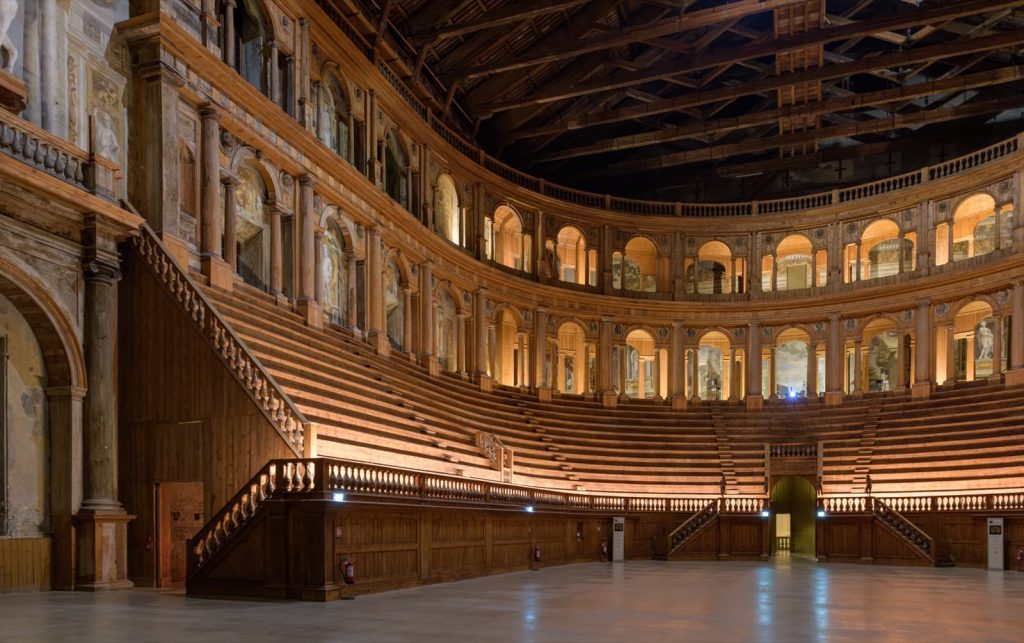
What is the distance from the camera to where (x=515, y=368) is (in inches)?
1588

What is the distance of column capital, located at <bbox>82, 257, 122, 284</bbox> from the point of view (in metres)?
15.8

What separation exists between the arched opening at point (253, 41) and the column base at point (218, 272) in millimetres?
5771

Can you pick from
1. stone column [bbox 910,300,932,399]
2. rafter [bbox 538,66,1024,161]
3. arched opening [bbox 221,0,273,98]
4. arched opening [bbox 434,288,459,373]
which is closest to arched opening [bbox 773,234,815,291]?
stone column [bbox 910,300,932,399]

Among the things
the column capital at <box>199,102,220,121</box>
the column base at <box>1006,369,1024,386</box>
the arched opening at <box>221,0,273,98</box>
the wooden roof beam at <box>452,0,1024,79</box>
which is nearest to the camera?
the column capital at <box>199,102,220,121</box>

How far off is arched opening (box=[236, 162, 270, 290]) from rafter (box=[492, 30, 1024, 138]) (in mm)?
14855

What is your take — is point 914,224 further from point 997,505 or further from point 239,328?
point 239,328

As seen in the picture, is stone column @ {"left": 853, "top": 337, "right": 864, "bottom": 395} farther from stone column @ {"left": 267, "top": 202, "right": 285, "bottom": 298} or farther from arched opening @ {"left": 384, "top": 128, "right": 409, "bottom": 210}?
stone column @ {"left": 267, "top": 202, "right": 285, "bottom": 298}

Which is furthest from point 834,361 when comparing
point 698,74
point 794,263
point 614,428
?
point 698,74

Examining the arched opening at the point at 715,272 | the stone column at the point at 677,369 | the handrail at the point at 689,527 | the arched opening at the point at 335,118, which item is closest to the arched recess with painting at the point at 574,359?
the stone column at the point at 677,369

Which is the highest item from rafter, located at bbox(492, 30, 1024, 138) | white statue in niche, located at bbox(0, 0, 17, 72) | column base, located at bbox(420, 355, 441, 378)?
rafter, located at bbox(492, 30, 1024, 138)

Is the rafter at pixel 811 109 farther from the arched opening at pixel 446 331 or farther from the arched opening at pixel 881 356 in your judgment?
the arched opening at pixel 446 331

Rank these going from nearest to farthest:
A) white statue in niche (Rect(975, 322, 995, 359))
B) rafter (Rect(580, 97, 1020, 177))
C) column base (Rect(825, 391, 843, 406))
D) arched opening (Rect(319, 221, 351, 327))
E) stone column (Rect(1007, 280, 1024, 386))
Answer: arched opening (Rect(319, 221, 351, 327)) → stone column (Rect(1007, 280, 1024, 386)) → rafter (Rect(580, 97, 1020, 177)) → white statue in niche (Rect(975, 322, 995, 359)) → column base (Rect(825, 391, 843, 406))

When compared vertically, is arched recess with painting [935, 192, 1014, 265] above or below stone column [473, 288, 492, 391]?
above

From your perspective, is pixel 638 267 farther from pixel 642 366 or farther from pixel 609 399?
pixel 609 399
